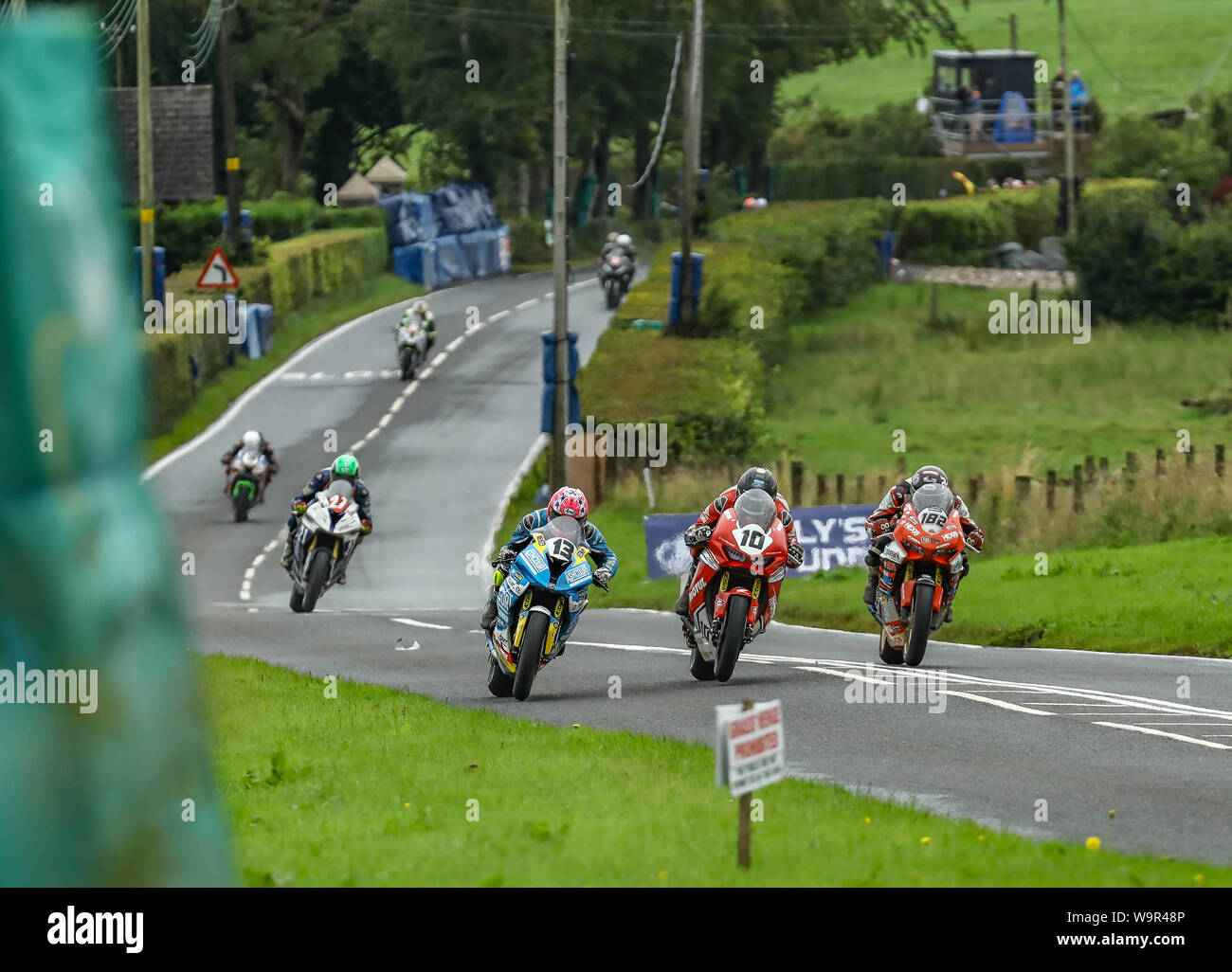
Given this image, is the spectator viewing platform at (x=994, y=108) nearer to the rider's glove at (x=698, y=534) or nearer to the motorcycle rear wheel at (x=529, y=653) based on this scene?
the rider's glove at (x=698, y=534)

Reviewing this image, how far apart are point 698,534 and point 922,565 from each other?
1956 mm

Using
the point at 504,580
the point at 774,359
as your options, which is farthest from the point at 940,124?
the point at 504,580

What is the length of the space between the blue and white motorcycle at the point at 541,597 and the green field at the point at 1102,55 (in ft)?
A: 340

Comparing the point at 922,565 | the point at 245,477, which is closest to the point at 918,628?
the point at 922,565

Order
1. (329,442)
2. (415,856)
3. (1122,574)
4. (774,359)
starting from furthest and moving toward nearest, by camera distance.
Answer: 1. (774,359)
2. (329,442)
3. (1122,574)
4. (415,856)

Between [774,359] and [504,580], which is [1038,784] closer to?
[504,580]

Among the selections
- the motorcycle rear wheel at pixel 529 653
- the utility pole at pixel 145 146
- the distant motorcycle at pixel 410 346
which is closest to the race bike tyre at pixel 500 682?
the motorcycle rear wheel at pixel 529 653

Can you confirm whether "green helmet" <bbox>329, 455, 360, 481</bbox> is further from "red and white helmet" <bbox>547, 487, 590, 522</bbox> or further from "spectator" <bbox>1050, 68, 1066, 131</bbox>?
"spectator" <bbox>1050, 68, 1066, 131</bbox>

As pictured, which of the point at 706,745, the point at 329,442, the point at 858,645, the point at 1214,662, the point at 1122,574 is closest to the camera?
the point at 706,745

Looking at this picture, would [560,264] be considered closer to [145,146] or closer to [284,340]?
[145,146]

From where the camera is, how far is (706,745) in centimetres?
1224

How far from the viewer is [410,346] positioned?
44.6m

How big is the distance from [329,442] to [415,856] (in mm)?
30341

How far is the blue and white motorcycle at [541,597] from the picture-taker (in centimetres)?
1406
